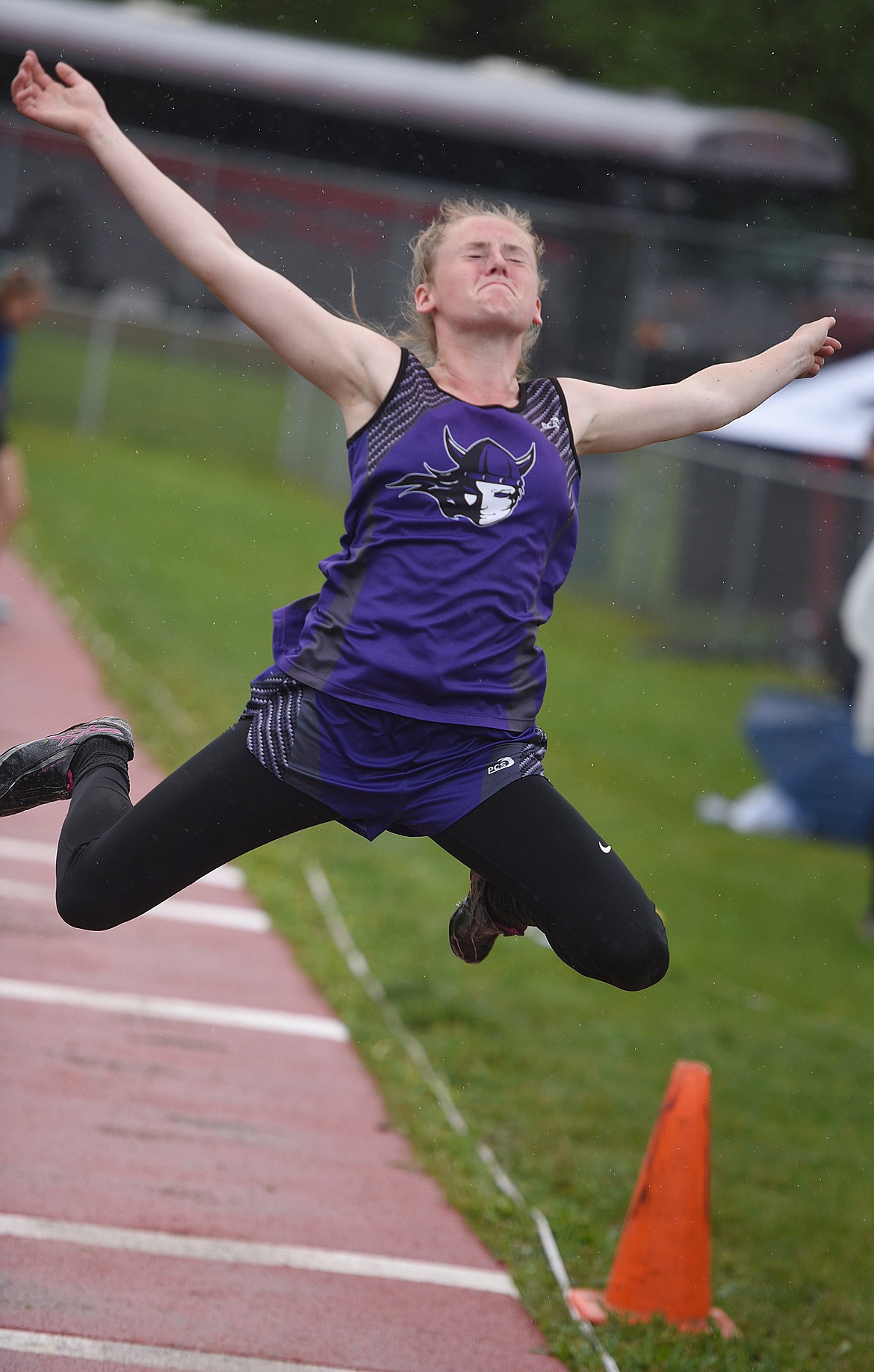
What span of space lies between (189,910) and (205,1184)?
2.65 meters

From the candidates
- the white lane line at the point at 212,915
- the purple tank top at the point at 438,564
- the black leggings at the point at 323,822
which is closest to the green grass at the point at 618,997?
the white lane line at the point at 212,915

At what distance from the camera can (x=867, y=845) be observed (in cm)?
1059

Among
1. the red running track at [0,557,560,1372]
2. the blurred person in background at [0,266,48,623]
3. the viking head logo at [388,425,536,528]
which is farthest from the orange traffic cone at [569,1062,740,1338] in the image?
the blurred person in background at [0,266,48,623]

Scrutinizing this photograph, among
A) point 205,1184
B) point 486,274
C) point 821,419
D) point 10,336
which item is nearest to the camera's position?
point 486,274

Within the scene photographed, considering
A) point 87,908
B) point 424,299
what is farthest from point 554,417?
point 87,908

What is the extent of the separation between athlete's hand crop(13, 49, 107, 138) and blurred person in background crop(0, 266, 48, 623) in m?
6.41

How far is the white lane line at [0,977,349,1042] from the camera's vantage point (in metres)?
5.95

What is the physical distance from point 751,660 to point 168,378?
9.08 metres

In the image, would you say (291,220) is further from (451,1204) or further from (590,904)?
(590,904)

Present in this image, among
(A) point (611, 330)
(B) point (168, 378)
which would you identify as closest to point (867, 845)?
(A) point (611, 330)

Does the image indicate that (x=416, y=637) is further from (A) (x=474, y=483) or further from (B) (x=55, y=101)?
(B) (x=55, y=101)

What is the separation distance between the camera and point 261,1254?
4.37 metres

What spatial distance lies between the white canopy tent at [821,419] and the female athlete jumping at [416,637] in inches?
247

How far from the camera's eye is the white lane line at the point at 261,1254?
168 inches
